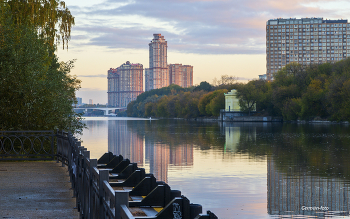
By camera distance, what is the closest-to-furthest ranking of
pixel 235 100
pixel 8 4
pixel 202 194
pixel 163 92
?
1. pixel 202 194
2. pixel 8 4
3. pixel 235 100
4. pixel 163 92

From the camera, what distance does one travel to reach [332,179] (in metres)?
16.9

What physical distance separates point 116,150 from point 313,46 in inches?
7043

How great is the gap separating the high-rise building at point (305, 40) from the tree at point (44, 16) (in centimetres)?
17734

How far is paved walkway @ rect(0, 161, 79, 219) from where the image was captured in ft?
23.3

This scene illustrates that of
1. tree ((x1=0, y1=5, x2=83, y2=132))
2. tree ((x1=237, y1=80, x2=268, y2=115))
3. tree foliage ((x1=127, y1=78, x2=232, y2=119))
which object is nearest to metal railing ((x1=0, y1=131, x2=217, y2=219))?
tree ((x1=0, y1=5, x2=83, y2=132))

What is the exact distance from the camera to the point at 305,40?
7480 inches

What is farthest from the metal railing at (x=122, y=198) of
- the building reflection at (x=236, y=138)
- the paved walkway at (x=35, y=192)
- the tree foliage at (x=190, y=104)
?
the tree foliage at (x=190, y=104)

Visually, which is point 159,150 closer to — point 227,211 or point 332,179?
point 332,179

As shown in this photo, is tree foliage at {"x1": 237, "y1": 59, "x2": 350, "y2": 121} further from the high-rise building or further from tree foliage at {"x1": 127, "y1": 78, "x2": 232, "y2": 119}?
the high-rise building

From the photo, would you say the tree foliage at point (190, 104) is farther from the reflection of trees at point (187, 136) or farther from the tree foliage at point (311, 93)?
the reflection of trees at point (187, 136)

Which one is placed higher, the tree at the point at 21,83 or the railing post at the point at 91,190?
the tree at the point at 21,83

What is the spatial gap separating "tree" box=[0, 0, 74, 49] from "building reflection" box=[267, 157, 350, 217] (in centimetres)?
986

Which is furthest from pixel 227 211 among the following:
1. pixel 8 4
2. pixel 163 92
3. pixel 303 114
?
pixel 163 92

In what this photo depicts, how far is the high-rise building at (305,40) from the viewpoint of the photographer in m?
188
